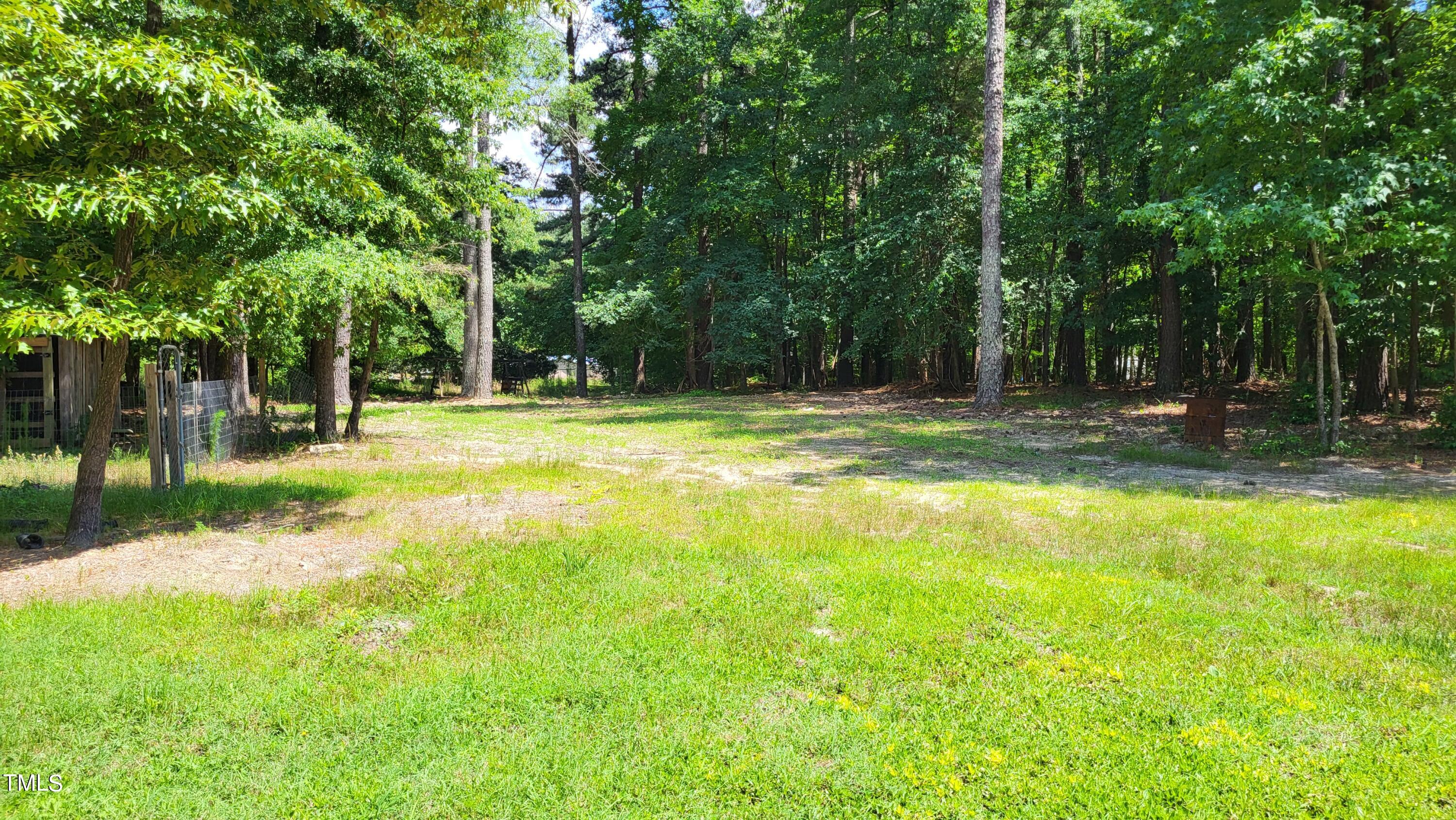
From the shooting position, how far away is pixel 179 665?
12.3ft

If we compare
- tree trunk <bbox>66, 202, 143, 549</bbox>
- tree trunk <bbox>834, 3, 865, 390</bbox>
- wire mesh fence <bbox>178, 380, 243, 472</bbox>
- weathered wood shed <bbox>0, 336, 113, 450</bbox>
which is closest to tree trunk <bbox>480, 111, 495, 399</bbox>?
tree trunk <bbox>834, 3, 865, 390</bbox>

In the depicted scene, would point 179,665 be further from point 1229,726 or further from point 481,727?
point 1229,726

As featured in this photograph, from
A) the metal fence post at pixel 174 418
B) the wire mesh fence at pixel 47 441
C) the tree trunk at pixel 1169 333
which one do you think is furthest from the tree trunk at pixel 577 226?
the metal fence post at pixel 174 418

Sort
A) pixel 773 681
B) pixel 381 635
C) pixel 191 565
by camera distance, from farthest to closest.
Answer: pixel 191 565, pixel 381 635, pixel 773 681

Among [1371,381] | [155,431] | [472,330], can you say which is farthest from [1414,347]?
[472,330]

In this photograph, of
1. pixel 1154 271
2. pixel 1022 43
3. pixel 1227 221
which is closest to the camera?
pixel 1227 221

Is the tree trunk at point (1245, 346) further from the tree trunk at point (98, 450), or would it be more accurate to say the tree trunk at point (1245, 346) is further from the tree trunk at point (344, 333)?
the tree trunk at point (98, 450)

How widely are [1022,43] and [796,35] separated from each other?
26.5 ft

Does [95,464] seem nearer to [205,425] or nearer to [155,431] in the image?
[155,431]

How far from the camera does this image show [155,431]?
26.1 ft

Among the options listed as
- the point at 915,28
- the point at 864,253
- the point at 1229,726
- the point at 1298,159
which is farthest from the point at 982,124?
the point at 1229,726

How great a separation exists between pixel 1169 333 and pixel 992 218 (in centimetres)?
533

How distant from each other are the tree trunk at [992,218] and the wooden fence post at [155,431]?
1666cm

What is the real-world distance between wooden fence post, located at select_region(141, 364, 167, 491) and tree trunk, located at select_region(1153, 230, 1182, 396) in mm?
19806
